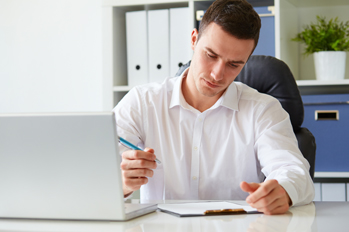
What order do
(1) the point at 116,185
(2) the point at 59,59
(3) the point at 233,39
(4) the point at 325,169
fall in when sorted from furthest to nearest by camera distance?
(2) the point at 59,59, (4) the point at 325,169, (3) the point at 233,39, (1) the point at 116,185

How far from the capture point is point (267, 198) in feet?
2.85

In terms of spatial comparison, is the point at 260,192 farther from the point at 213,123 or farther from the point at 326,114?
the point at 326,114

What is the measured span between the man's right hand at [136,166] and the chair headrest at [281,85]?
2.11ft

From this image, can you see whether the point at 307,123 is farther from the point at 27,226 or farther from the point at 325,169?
the point at 27,226

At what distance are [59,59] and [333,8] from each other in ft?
5.32

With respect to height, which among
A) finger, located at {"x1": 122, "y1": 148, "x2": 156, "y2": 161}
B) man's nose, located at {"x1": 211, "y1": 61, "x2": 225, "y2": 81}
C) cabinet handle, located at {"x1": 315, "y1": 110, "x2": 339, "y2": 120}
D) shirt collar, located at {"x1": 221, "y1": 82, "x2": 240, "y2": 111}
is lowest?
cabinet handle, located at {"x1": 315, "y1": 110, "x2": 339, "y2": 120}

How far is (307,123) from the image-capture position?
207 centimetres

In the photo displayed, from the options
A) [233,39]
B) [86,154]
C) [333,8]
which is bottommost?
[86,154]

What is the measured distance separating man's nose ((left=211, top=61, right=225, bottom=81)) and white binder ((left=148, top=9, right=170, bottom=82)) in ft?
3.12

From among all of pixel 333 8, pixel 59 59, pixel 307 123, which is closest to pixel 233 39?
pixel 307 123

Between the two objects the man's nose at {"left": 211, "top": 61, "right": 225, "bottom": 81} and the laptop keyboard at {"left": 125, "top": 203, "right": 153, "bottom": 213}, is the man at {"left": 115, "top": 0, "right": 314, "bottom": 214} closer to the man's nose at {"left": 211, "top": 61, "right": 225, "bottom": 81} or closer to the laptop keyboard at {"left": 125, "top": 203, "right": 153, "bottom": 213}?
the man's nose at {"left": 211, "top": 61, "right": 225, "bottom": 81}

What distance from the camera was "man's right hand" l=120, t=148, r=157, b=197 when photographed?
921 millimetres

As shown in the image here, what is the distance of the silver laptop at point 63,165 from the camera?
711mm

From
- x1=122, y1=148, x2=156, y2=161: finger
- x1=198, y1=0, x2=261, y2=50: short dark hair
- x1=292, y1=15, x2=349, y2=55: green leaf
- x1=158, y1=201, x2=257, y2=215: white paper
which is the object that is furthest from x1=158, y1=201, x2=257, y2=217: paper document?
x1=292, y1=15, x2=349, y2=55: green leaf
